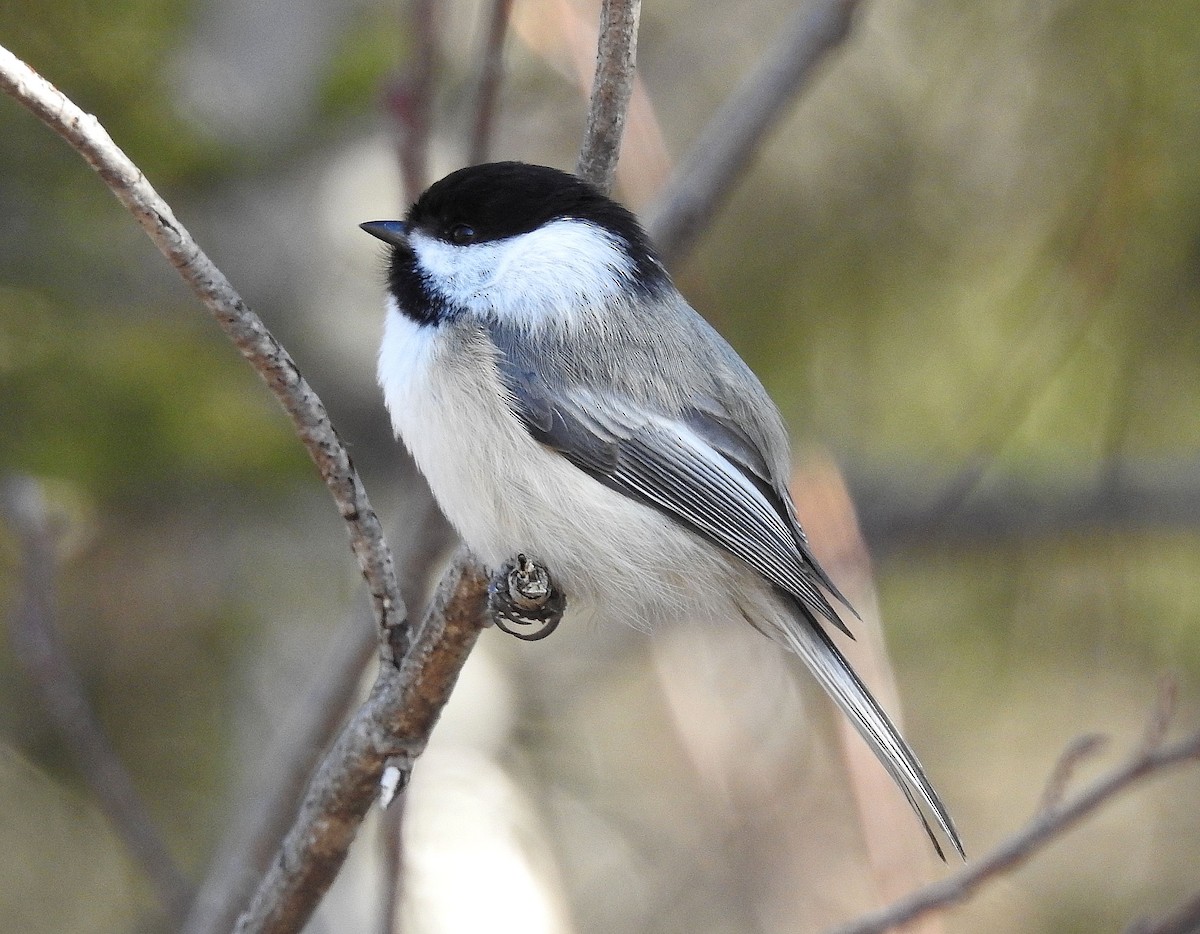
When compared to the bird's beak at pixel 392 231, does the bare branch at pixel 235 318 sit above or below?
below

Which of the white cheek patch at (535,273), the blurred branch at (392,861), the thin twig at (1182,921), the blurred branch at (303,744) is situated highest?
the white cheek patch at (535,273)

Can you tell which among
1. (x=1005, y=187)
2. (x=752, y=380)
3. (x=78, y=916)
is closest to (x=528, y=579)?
(x=752, y=380)

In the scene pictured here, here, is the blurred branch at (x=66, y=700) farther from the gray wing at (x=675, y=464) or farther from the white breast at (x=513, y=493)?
the gray wing at (x=675, y=464)

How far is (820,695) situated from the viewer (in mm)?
2977

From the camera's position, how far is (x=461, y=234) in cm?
166

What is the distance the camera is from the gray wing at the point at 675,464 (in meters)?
1.52

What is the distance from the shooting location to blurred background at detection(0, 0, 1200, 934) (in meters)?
2.42

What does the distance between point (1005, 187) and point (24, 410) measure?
202 centimetres

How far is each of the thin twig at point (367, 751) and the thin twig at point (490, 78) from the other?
61cm

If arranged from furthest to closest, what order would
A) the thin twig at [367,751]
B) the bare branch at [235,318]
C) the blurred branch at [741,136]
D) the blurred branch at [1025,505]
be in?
the blurred branch at [1025,505] < the blurred branch at [741,136] < the thin twig at [367,751] < the bare branch at [235,318]

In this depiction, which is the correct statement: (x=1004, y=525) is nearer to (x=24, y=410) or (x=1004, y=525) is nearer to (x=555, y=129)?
(x=555, y=129)

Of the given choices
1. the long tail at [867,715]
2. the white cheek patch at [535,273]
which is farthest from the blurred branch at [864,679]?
the white cheek patch at [535,273]

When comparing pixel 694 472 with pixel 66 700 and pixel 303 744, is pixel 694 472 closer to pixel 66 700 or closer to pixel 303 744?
pixel 303 744

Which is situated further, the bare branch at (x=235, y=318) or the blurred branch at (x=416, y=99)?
the blurred branch at (x=416, y=99)
